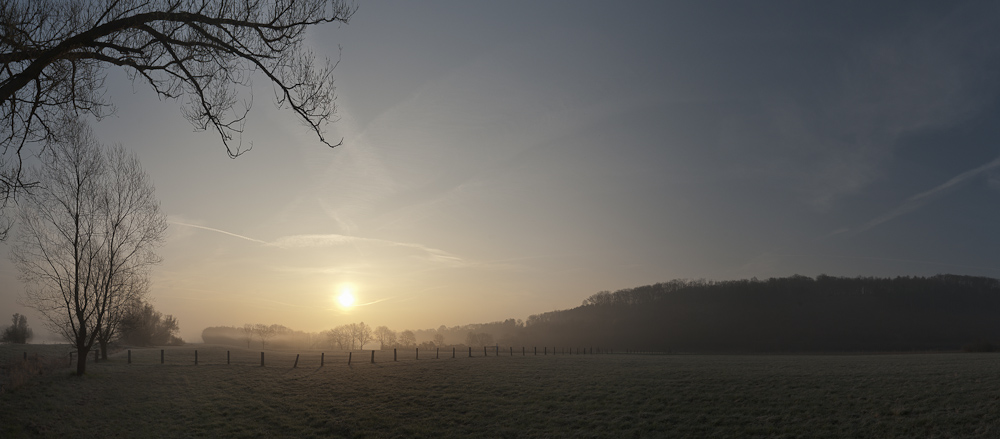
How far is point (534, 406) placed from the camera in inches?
814

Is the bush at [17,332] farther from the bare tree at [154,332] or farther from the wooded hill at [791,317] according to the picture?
the wooded hill at [791,317]

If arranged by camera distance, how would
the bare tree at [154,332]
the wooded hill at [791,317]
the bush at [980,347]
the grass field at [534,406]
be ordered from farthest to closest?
the wooded hill at [791,317]
the bare tree at [154,332]
the bush at [980,347]
the grass field at [534,406]

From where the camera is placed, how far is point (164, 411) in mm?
20750

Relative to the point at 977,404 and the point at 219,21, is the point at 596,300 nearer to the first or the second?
the point at 977,404

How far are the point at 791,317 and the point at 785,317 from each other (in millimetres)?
1513

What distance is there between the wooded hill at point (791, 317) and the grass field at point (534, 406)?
91002mm

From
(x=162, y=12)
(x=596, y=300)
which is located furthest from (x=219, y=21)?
(x=596, y=300)

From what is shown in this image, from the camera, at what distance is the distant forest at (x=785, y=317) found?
386 ft

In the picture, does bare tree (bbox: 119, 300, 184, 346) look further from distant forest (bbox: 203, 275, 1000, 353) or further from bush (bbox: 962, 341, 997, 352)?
bush (bbox: 962, 341, 997, 352)

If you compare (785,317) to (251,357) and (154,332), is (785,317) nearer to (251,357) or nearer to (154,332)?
(251,357)

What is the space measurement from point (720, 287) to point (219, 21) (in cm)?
17349

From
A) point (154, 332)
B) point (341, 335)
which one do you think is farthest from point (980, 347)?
point (341, 335)

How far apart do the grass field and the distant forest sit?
90.4 m

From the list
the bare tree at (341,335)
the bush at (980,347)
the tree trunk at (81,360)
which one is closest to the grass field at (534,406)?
the tree trunk at (81,360)
